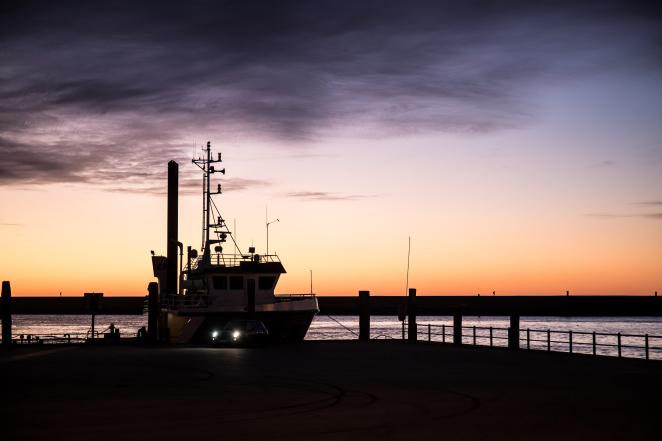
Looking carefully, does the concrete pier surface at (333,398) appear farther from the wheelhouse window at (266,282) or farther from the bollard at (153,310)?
the wheelhouse window at (266,282)

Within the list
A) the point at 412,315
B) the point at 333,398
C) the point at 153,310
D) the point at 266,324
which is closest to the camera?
the point at 333,398

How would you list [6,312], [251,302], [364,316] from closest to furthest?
[6,312] → [364,316] → [251,302]

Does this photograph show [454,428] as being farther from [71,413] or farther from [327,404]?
[71,413]

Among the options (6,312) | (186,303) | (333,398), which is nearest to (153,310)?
(6,312)

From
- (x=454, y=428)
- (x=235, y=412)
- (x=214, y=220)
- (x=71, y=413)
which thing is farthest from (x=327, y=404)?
(x=214, y=220)

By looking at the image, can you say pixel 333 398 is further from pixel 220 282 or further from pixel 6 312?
pixel 220 282

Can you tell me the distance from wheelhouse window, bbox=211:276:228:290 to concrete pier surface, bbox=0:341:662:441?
21029 millimetres

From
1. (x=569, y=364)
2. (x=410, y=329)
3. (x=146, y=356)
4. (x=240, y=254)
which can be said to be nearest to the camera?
(x=569, y=364)

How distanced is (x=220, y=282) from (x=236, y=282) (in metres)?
1.00

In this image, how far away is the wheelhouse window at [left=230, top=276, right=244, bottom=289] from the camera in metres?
54.4

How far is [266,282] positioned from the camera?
2165 inches

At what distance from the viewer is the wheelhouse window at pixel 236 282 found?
5444 cm

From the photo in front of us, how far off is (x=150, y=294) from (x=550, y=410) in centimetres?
3507

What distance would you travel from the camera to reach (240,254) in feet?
187
